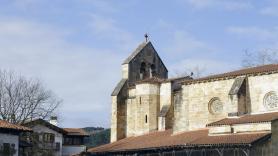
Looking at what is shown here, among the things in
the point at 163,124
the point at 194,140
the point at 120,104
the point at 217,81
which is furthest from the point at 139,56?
the point at 194,140

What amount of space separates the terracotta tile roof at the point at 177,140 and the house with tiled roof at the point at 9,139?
9282 millimetres

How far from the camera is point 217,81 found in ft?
145

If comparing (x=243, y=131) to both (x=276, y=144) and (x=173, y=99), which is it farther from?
(x=173, y=99)

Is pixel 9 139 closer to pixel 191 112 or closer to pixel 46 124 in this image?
pixel 191 112

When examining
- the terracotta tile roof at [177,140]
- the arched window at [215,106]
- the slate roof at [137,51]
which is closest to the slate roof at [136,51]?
the slate roof at [137,51]

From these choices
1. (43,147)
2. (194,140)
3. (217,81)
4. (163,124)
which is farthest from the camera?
(43,147)

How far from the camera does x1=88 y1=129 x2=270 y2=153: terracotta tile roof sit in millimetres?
35250

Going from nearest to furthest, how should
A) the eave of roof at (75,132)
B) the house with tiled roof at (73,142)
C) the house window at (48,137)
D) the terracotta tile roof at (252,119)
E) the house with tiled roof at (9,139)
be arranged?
the house with tiled roof at (9,139) → the terracotta tile roof at (252,119) → the house window at (48,137) → the house with tiled roof at (73,142) → the eave of roof at (75,132)

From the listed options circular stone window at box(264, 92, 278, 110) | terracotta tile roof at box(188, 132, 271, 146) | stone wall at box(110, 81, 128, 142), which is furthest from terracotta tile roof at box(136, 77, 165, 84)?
terracotta tile roof at box(188, 132, 271, 146)

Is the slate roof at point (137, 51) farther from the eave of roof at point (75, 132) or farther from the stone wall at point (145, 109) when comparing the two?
the eave of roof at point (75, 132)

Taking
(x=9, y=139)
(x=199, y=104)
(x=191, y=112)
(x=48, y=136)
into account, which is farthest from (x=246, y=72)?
(x=48, y=136)

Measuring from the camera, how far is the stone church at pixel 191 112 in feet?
118

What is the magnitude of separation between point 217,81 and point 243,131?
8.00 m

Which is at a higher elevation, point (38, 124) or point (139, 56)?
point (139, 56)
